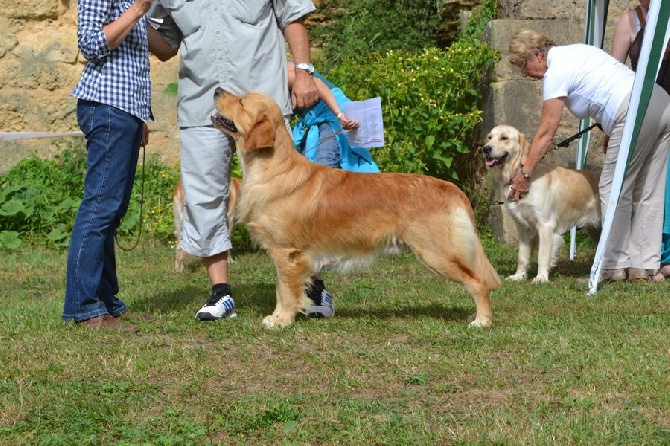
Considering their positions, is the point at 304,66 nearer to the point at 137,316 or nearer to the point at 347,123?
the point at 347,123

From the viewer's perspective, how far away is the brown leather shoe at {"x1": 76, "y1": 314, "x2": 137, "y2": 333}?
226 inches

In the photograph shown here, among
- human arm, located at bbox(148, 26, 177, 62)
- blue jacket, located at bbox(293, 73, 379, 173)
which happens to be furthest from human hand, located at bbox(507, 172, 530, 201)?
human arm, located at bbox(148, 26, 177, 62)

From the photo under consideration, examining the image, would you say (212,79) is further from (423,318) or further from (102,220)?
(423,318)

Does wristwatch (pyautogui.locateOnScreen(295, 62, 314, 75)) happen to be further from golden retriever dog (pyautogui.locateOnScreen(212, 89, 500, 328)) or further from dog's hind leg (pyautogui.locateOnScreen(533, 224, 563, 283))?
dog's hind leg (pyautogui.locateOnScreen(533, 224, 563, 283))

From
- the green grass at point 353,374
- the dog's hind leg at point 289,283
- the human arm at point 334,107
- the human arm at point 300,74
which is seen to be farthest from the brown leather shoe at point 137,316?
the human arm at point 334,107

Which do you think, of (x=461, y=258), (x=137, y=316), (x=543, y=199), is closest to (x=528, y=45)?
(x=543, y=199)

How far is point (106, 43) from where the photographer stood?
5402mm

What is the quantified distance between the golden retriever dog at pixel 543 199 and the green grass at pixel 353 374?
1294mm

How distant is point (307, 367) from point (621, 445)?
5.57 feet

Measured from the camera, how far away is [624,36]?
8.23 meters

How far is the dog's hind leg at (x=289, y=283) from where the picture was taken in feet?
19.0

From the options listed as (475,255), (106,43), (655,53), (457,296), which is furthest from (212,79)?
(655,53)

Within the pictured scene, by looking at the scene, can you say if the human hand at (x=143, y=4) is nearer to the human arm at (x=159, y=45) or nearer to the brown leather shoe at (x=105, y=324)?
the human arm at (x=159, y=45)

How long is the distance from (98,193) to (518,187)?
3.93 meters
